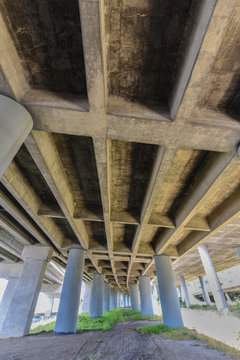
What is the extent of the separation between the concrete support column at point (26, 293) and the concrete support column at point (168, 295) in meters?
7.78

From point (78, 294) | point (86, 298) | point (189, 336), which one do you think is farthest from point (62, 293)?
point (86, 298)

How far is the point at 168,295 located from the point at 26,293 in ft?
28.5

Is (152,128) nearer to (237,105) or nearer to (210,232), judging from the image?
(237,105)

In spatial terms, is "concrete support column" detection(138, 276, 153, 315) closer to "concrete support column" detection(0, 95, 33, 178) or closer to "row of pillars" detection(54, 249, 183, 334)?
"row of pillars" detection(54, 249, 183, 334)

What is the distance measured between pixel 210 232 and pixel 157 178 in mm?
5371

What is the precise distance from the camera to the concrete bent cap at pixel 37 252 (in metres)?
11.6

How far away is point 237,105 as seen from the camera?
14.1ft

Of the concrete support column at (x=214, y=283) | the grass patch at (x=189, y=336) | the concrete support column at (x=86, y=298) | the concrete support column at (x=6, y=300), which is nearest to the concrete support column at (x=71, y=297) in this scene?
the grass patch at (x=189, y=336)

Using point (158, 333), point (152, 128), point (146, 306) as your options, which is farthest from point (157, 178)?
point (146, 306)

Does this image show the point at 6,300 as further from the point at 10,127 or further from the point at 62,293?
the point at 10,127

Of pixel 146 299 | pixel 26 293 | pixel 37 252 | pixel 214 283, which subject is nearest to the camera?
pixel 26 293

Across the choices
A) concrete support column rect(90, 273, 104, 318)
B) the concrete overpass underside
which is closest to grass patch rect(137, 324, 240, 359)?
the concrete overpass underside

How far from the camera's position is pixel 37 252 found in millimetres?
11805

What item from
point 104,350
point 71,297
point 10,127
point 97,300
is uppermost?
point 10,127
